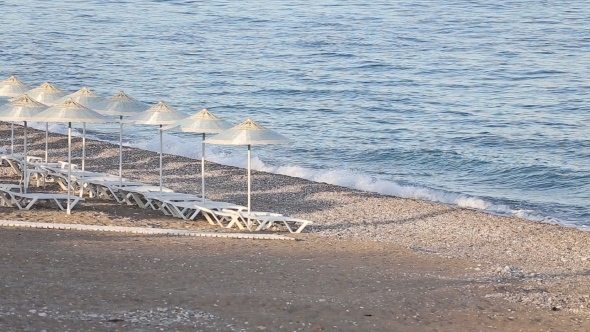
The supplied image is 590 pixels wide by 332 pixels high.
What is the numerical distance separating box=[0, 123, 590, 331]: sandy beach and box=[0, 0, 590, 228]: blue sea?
3.52 m

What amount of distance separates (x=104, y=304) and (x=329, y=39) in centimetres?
3948

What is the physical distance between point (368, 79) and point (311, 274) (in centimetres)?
2680

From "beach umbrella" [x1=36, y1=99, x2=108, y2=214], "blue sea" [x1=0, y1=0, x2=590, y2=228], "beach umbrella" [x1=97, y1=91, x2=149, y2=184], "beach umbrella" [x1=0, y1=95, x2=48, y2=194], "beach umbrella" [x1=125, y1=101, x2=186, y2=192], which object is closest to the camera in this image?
"beach umbrella" [x1=36, y1=99, x2=108, y2=214]

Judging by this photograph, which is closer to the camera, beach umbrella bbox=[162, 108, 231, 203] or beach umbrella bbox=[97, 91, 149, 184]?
beach umbrella bbox=[162, 108, 231, 203]

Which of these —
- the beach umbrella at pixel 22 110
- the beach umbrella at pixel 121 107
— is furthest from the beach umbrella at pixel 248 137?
the beach umbrella at pixel 22 110

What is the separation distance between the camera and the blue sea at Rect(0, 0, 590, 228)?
24641 mm

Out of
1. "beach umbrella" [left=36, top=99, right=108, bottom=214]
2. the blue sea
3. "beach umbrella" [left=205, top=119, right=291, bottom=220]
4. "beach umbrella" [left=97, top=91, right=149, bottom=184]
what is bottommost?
the blue sea

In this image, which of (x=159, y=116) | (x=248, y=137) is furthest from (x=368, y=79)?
(x=248, y=137)

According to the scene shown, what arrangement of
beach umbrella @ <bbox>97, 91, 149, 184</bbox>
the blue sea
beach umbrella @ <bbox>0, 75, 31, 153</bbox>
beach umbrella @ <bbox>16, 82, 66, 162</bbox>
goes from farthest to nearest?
the blue sea < beach umbrella @ <bbox>0, 75, 31, 153</bbox> < beach umbrella @ <bbox>16, 82, 66, 162</bbox> < beach umbrella @ <bbox>97, 91, 149, 184</bbox>

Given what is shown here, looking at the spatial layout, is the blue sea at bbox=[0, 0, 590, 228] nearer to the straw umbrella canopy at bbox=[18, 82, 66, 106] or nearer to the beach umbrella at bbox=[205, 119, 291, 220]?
Answer: the beach umbrella at bbox=[205, 119, 291, 220]

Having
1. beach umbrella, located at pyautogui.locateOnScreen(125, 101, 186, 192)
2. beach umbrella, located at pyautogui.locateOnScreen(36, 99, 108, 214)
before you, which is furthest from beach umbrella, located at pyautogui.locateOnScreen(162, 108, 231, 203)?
beach umbrella, located at pyautogui.locateOnScreen(36, 99, 108, 214)

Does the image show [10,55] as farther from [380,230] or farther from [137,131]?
[380,230]

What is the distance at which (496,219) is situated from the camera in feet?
61.4

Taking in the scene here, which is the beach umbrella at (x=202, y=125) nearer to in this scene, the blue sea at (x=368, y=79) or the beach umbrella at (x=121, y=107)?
the beach umbrella at (x=121, y=107)
